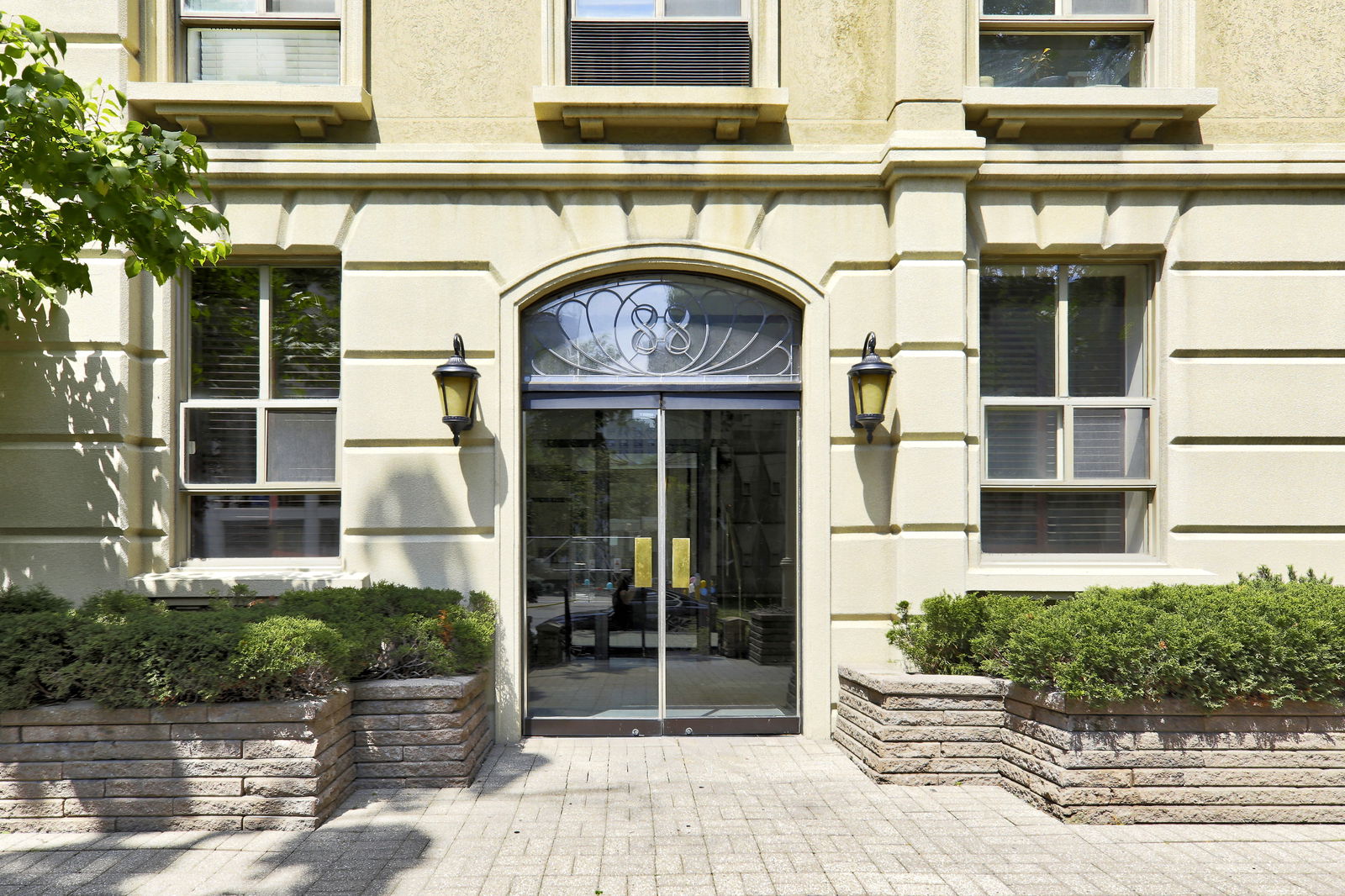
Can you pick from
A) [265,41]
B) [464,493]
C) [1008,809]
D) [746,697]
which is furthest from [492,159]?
[1008,809]

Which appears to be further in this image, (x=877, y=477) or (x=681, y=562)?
(x=681, y=562)

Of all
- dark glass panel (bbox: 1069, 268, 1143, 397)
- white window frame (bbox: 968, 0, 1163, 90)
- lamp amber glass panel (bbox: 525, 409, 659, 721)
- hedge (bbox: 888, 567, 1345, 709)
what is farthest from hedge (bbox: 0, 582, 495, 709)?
white window frame (bbox: 968, 0, 1163, 90)

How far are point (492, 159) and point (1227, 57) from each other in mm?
6327

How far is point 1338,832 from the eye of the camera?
5047mm

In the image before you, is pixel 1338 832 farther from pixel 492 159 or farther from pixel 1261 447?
pixel 492 159

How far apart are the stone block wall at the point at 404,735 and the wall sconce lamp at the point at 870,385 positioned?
3782 millimetres

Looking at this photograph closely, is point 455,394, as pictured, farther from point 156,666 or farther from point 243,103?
point 243,103

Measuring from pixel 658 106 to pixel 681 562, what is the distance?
12.7 ft

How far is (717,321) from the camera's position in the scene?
7.33 metres

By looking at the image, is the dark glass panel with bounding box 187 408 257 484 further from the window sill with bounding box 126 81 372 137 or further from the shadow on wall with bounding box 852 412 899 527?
the shadow on wall with bounding box 852 412 899 527

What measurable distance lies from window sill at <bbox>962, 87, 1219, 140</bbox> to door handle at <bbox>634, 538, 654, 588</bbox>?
4.55 m

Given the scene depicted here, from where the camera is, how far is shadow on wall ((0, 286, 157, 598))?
21.7 feet

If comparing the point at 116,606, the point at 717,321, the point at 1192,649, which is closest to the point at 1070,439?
the point at 1192,649

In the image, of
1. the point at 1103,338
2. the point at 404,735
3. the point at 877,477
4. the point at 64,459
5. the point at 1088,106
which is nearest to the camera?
the point at 404,735
